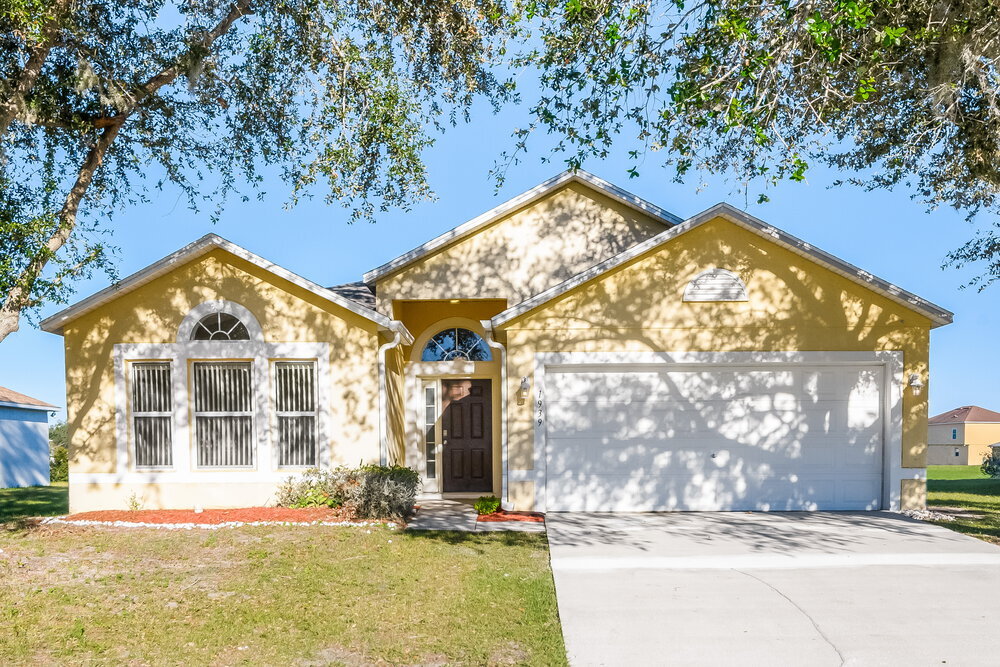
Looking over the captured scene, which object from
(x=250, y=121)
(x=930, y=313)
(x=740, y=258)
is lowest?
(x=930, y=313)

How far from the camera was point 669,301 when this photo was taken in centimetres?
1104

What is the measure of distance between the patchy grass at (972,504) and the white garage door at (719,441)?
4.38 ft

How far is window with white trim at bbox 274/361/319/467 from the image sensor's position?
11484mm

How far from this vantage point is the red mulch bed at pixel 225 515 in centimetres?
1036

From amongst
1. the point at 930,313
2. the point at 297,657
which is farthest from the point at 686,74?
the point at 297,657

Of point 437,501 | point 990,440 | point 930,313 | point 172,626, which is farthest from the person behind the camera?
point 990,440

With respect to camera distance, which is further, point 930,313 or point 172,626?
point 930,313

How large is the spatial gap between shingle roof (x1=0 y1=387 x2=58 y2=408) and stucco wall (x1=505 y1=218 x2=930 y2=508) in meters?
21.2

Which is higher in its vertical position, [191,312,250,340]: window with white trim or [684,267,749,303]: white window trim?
[684,267,749,303]: white window trim

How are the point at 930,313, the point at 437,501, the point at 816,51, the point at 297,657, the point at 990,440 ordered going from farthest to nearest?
the point at 990,440
the point at 437,501
the point at 930,313
the point at 816,51
the point at 297,657

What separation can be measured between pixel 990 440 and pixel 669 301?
37.9m

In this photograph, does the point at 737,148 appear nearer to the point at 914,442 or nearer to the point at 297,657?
the point at 914,442

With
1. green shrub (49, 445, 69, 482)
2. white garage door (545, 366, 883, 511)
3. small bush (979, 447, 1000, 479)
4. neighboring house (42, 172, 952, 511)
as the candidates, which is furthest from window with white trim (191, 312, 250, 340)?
small bush (979, 447, 1000, 479)

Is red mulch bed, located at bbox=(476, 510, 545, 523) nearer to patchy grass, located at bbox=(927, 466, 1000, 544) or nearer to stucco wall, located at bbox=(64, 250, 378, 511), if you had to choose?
stucco wall, located at bbox=(64, 250, 378, 511)
